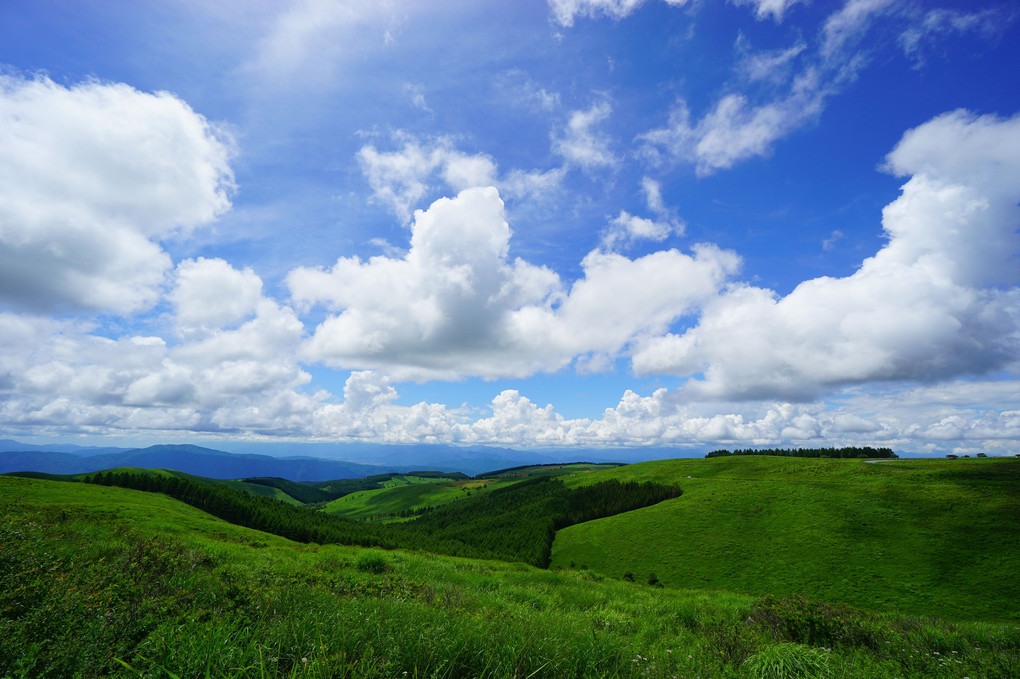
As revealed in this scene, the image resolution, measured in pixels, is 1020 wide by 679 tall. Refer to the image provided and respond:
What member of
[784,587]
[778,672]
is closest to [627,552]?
[784,587]

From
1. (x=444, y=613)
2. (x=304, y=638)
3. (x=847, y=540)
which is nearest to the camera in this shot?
(x=304, y=638)

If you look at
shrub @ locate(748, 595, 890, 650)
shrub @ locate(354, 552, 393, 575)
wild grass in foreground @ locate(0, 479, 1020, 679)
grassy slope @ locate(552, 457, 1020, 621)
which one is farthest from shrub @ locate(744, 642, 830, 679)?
grassy slope @ locate(552, 457, 1020, 621)

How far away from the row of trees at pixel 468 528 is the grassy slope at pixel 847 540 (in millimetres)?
13947

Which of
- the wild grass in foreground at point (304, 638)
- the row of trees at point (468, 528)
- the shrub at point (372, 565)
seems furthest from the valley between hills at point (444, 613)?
the row of trees at point (468, 528)

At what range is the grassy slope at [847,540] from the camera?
39.6 m

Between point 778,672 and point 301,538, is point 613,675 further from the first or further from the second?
point 301,538

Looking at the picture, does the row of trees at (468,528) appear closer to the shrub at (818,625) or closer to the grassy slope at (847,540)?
the grassy slope at (847,540)

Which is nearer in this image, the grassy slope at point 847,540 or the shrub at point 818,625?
the shrub at point 818,625

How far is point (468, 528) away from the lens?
135125 millimetres

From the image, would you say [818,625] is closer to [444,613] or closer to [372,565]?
[444,613]

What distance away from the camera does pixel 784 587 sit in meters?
43.3

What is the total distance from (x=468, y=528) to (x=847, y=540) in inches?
4393

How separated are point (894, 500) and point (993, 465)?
3529cm

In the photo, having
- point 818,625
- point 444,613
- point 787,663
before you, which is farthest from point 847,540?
point 444,613
